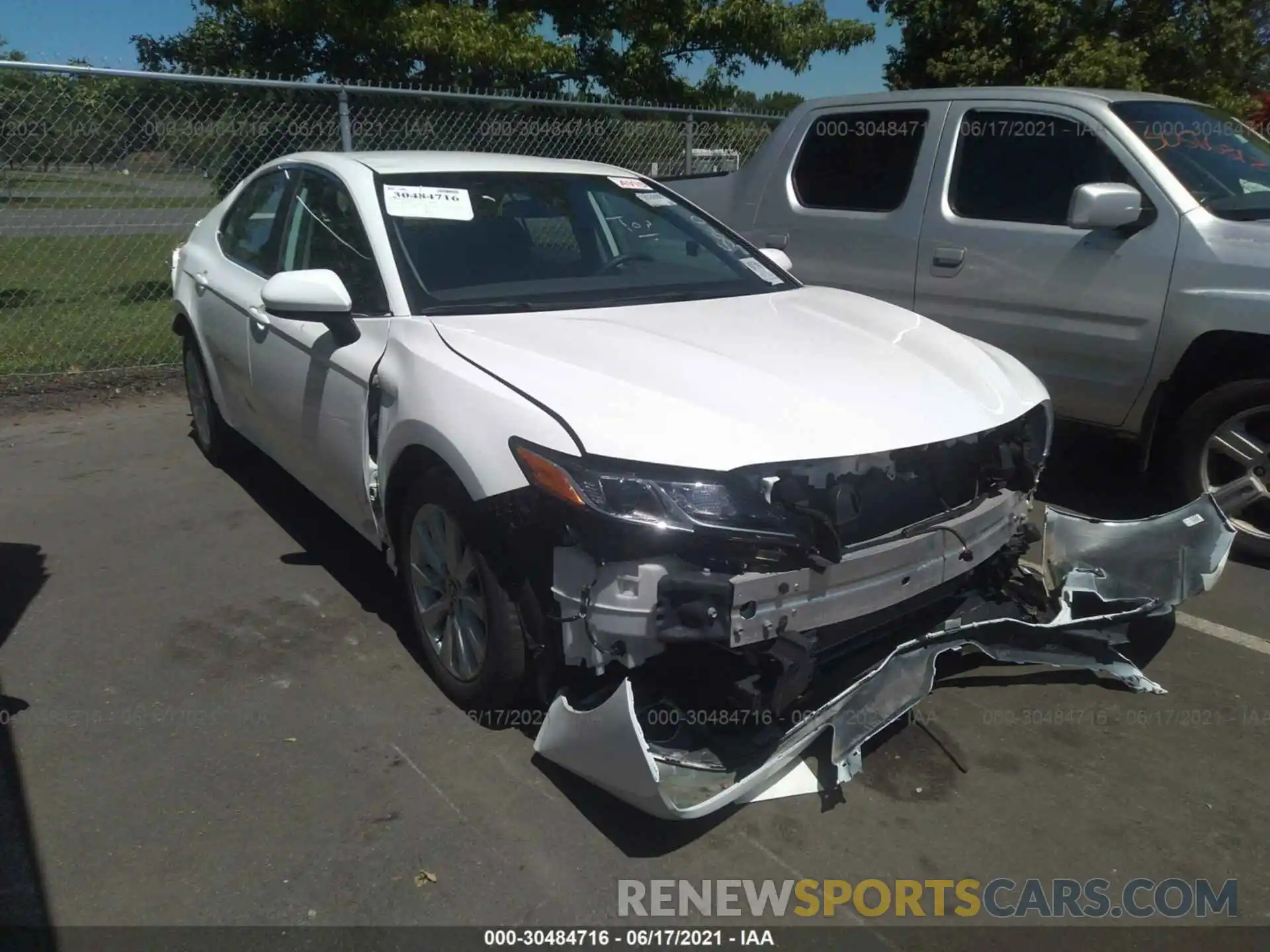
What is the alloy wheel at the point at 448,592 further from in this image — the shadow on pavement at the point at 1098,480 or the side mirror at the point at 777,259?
the shadow on pavement at the point at 1098,480

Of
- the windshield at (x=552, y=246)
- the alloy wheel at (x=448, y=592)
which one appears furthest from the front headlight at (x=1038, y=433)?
the alloy wheel at (x=448, y=592)

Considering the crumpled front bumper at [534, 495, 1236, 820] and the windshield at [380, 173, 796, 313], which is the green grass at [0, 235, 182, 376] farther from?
the crumpled front bumper at [534, 495, 1236, 820]

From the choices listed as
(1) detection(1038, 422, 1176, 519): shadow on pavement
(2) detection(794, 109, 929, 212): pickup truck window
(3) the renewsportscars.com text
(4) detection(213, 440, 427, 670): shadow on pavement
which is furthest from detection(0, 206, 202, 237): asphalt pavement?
(3) the renewsportscars.com text

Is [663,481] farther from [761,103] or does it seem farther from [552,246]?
[761,103]

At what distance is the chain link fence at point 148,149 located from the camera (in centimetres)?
793

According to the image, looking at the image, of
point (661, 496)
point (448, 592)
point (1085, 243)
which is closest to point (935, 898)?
point (661, 496)

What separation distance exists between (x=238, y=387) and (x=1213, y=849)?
412cm

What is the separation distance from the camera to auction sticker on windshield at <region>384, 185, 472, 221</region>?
388 cm

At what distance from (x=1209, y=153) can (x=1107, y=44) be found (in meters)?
10.6

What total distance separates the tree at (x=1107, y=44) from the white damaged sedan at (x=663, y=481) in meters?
12.2

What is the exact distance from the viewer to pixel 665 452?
2.69 metres

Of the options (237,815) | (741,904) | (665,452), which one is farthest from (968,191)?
(237,815)

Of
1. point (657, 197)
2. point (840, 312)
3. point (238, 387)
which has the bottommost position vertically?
point (238, 387)

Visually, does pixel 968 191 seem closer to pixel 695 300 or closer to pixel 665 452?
pixel 695 300
